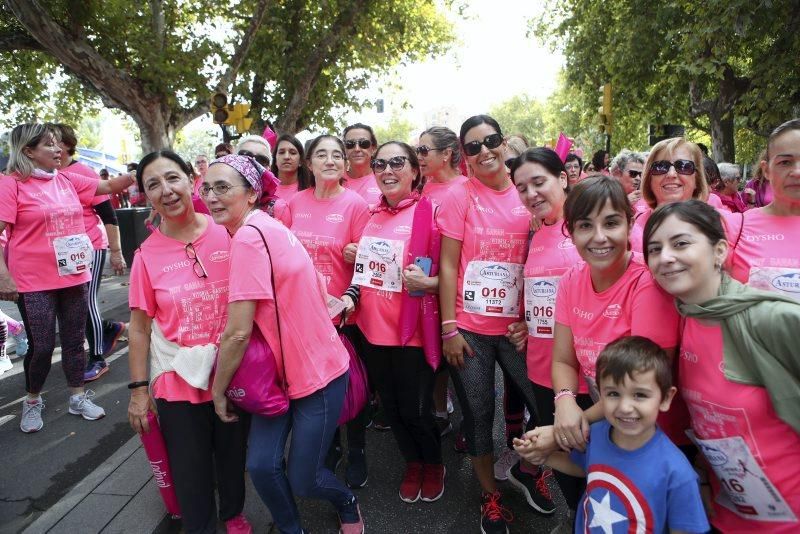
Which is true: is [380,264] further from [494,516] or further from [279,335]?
[494,516]

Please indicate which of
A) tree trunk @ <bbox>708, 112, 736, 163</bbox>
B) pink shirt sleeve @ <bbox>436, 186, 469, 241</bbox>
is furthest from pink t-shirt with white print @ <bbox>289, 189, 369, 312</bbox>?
tree trunk @ <bbox>708, 112, 736, 163</bbox>

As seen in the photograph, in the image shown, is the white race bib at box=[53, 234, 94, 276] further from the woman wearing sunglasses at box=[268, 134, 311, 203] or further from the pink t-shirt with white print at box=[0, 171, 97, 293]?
the woman wearing sunglasses at box=[268, 134, 311, 203]

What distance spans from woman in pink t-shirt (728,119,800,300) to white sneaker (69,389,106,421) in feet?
15.0

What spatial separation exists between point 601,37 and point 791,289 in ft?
46.6

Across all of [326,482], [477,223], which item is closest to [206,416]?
[326,482]

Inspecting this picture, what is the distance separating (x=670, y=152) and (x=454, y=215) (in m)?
1.15

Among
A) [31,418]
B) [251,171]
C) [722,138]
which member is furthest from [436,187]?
[722,138]

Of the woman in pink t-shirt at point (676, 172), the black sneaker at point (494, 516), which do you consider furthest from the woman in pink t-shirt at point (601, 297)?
the black sneaker at point (494, 516)

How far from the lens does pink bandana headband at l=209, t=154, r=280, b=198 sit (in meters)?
2.35

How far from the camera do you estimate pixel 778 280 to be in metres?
1.97

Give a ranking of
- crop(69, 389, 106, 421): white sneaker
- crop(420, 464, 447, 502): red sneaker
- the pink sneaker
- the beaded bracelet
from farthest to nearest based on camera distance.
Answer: crop(69, 389, 106, 421): white sneaker → crop(420, 464, 447, 502): red sneaker → the pink sneaker → the beaded bracelet

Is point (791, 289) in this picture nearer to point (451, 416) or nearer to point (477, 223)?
point (477, 223)

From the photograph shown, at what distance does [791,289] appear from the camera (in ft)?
6.34

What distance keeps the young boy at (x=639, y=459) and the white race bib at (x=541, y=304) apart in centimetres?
61
